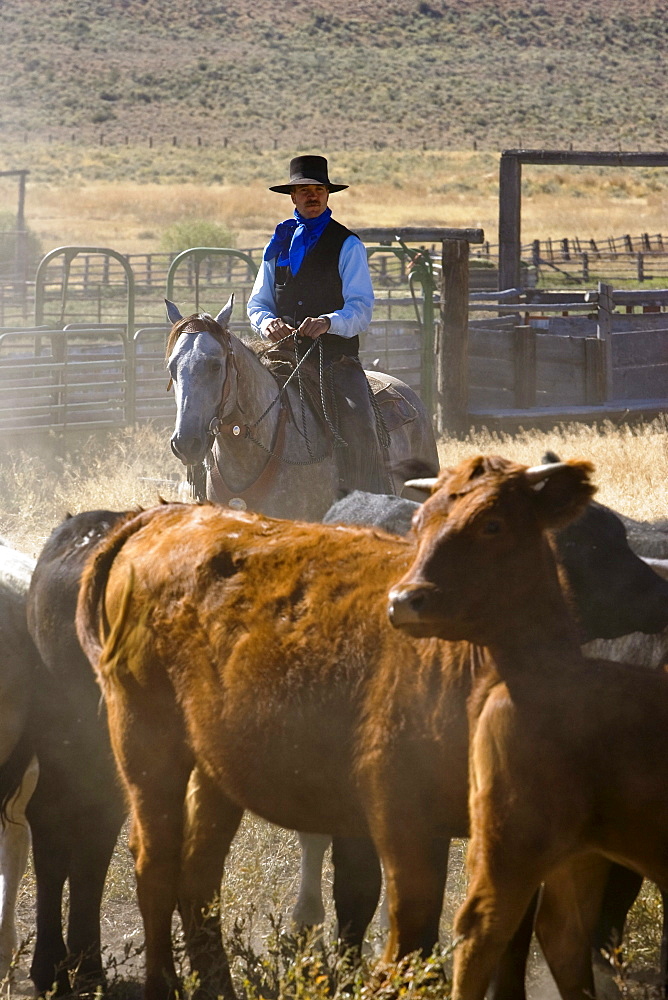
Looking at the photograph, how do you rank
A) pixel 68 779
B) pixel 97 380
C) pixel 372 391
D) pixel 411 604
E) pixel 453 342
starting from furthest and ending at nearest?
pixel 97 380 < pixel 453 342 < pixel 372 391 < pixel 68 779 < pixel 411 604

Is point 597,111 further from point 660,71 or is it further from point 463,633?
point 463,633

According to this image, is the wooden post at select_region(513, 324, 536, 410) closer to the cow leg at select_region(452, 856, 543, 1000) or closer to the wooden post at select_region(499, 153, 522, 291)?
the wooden post at select_region(499, 153, 522, 291)

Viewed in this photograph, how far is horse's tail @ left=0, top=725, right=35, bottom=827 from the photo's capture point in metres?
4.26

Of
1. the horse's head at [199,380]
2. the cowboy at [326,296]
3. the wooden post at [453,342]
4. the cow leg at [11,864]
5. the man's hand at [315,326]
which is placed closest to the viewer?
the cow leg at [11,864]

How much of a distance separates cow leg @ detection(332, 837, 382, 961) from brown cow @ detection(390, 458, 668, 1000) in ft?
3.45

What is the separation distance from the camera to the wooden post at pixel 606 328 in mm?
14516

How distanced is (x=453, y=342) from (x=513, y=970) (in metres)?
10.7

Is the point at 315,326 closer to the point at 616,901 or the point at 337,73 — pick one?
the point at 616,901

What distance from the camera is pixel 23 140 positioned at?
7638cm

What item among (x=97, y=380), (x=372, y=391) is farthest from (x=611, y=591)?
(x=97, y=380)

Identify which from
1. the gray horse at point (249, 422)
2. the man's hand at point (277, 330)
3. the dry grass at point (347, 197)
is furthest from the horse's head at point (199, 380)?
the dry grass at point (347, 197)

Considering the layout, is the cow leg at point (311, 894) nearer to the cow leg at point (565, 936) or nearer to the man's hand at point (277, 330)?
the cow leg at point (565, 936)

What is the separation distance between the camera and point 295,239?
6.90m

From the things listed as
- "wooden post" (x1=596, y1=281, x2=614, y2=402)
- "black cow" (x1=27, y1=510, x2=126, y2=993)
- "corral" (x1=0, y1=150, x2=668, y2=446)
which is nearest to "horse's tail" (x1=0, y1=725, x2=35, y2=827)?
"black cow" (x1=27, y1=510, x2=126, y2=993)
